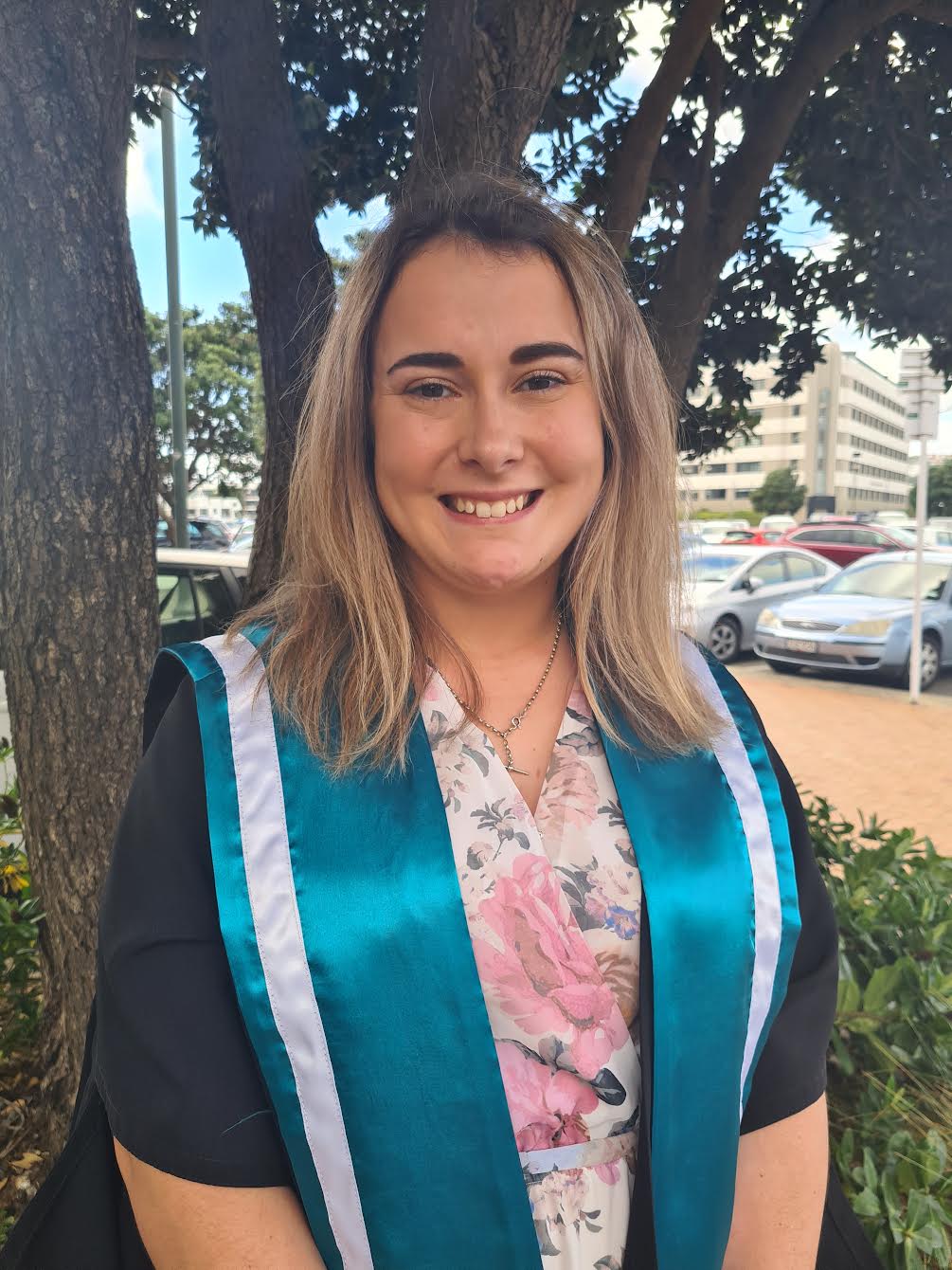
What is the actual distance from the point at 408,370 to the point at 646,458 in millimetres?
412

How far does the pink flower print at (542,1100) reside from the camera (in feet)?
3.76

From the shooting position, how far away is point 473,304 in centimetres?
129

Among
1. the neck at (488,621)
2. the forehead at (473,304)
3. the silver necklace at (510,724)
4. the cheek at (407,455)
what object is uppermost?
the forehead at (473,304)

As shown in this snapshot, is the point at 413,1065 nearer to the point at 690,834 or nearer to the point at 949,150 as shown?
the point at 690,834

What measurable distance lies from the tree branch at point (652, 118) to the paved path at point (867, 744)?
3.58 meters

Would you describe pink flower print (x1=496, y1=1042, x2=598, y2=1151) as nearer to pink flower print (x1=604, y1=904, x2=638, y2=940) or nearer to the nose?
pink flower print (x1=604, y1=904, x2=638, y2=940)

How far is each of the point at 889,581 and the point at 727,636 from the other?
6.02ft

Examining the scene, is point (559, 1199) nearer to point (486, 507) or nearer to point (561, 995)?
point (561, 995)

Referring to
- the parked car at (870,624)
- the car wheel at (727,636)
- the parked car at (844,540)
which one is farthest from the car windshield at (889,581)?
the parked car at (844,540)

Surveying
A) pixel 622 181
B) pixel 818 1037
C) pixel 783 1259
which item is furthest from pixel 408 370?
pixel 622 181

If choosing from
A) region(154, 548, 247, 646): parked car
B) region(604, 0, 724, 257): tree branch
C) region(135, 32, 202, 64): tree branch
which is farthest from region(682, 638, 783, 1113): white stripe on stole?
region(154, 548, 247, 646): parked car

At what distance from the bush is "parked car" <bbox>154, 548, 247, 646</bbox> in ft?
11.1

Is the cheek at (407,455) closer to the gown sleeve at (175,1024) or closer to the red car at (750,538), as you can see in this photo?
the gown sleeve at (175,1024)

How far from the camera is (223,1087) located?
105cm
